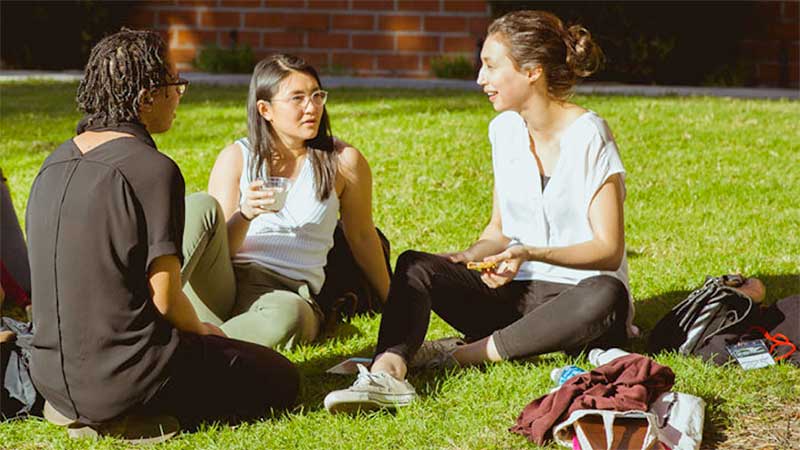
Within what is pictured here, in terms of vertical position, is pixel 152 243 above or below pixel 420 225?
above

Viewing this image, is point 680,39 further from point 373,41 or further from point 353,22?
point 353,22

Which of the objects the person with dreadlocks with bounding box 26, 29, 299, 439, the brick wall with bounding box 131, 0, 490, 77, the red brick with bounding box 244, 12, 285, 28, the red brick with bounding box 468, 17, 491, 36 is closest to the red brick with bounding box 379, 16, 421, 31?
the brick wall with bounding box 131, 0, 490, 77

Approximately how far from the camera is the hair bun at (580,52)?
15.1 feet

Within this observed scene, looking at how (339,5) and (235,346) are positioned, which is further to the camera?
(339,5)

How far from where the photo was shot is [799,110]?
32.1ft

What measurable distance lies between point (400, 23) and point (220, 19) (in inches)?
92.5

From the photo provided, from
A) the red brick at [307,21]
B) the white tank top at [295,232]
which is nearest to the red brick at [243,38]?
the red brick at [307,21]

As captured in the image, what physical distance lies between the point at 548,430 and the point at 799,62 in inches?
407

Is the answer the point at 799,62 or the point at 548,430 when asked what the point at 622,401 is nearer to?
the point at 548,430

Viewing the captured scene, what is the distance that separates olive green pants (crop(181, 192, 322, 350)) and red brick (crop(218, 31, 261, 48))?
985 cm

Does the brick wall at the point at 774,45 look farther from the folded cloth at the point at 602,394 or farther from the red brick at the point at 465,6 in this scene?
the folded cloth at the point at 602,394

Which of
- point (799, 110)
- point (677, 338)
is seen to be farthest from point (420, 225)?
point (799, 110)

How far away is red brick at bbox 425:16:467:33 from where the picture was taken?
45.3 feet

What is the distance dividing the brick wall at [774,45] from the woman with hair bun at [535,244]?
29.7 ft
